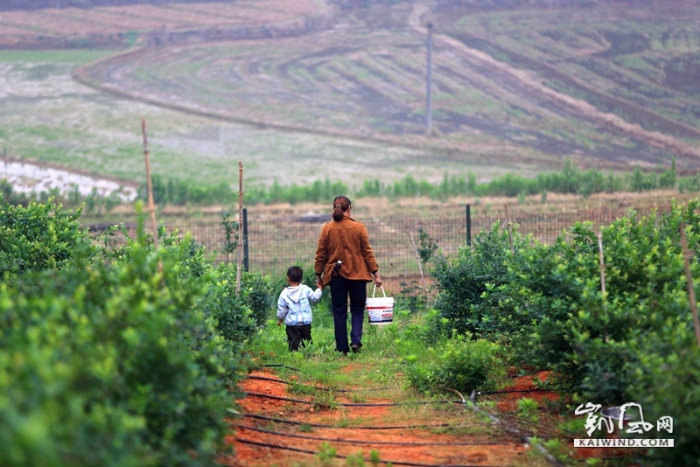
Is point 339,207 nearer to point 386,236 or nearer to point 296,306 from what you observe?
point 296,306

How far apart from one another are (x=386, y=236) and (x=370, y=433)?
51.2 feet

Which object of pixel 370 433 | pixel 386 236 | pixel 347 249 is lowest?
pixel 386 236

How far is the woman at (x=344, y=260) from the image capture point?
8.93 m

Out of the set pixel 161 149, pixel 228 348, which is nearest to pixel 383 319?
pixel 228 348

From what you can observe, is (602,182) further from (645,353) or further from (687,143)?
(645,353)

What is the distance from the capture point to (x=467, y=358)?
730 cm

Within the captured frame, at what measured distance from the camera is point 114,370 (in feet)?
12.6

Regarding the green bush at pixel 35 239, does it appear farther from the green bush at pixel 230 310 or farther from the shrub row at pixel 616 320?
the shrub row at pixel 616 320

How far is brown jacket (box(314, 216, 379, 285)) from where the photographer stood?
8.93 meters

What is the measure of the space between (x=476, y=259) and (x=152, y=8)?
47989 millimetres

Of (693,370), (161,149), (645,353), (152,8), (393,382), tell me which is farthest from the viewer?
(152,8)

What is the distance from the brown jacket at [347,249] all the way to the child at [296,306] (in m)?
0.34

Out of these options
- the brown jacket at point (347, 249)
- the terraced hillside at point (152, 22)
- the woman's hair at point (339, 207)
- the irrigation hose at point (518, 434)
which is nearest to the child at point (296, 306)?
the brown jacket at point (347, 249)

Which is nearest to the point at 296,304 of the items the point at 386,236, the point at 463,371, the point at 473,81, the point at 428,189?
the point at 463,371
